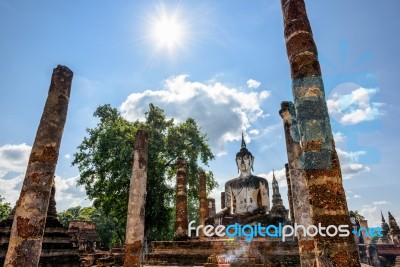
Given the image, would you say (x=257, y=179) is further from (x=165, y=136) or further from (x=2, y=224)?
(x=2, y=224)

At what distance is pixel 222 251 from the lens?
9992 millimetres

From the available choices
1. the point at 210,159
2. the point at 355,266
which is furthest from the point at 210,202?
the point at 355,266

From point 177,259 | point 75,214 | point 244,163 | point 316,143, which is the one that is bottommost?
point 177,259

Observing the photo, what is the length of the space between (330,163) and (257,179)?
55.6 ft

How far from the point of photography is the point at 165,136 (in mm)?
21172

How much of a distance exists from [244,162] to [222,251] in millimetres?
12398

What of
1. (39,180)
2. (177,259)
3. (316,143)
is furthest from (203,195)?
(316,143)

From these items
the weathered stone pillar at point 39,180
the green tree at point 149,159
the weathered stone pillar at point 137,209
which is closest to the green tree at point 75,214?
the green tree at point 149,159

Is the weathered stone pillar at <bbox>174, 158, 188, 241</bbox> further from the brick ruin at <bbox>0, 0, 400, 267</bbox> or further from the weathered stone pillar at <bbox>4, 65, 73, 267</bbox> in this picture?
the weathered stone pillar at <bbox>4, 65, 73, 267</bbox>

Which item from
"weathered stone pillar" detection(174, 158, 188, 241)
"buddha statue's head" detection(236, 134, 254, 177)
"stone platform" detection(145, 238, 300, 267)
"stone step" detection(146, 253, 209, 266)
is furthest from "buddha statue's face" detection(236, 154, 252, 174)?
"stone step" detection(146, 253, 209, 266)

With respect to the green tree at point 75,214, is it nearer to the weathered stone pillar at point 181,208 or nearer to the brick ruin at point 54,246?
the weathered stone pillar at point 181,208

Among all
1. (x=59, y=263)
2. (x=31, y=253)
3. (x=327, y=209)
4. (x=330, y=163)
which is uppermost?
(x=330, y=163)

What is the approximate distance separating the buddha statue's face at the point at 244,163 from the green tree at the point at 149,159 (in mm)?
2218

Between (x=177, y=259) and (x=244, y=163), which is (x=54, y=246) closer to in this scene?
(x=177, y=259)
